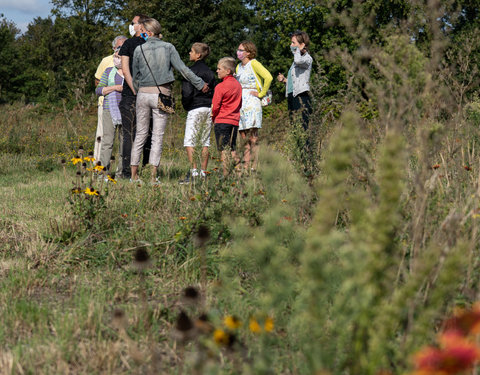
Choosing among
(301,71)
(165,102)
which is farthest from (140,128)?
(301,71)

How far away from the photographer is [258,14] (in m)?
35.0

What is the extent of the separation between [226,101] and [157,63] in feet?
3.17

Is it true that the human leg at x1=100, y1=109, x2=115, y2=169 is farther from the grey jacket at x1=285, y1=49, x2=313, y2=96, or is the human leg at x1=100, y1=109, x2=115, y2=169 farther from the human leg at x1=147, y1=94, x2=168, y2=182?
the grey jacket at x1=285, y1=49, x2=313, y2=96

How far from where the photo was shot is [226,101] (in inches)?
251

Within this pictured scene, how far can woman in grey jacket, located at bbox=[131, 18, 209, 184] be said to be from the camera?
607cm

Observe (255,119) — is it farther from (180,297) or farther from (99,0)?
(99,0)

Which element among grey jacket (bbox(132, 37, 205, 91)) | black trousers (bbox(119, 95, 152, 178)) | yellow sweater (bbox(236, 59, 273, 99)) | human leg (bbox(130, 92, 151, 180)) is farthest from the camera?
yellow sweater (bbox(236, 59, 273, 99))

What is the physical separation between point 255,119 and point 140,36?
1.87m

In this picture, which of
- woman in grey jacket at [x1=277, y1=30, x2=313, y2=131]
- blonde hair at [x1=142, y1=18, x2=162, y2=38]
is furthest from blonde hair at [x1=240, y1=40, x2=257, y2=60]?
blonde hair at [x1=142, y1=18, x2=162, y2=38]

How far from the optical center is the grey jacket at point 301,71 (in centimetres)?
716

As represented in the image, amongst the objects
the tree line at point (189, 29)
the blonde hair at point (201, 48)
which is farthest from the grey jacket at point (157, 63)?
the tree line at point (189, 29)

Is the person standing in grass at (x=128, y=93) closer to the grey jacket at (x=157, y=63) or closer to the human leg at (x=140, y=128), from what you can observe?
the human leg at (x=140, y=128)

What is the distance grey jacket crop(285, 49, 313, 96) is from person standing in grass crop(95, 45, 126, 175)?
2.46m

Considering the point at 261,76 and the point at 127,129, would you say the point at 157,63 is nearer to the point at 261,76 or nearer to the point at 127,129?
the point at 127,129
